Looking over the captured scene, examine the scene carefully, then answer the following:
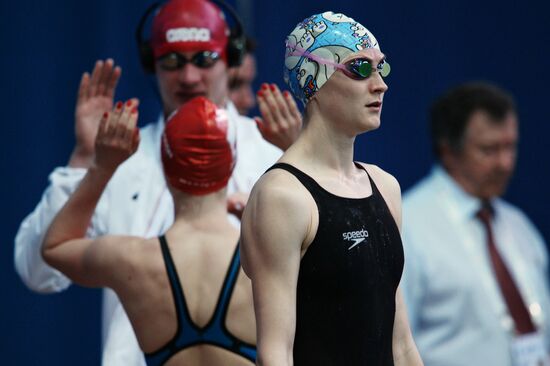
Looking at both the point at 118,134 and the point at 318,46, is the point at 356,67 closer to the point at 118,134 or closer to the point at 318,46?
the point at 318,46

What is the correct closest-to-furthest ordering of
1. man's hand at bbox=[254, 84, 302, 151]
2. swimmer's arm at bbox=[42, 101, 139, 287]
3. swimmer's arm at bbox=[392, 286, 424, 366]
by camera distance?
swimmer's arm at bbox=[392, 286, 424, 366] < swimmer's arm at bbox=[42, 101, 139, 287] < man's hand at bbox=[254, 84, 302, 151]

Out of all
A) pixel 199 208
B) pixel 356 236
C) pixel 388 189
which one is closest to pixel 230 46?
pixel 199 208

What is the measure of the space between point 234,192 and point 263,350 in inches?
53.0

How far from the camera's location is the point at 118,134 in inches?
132

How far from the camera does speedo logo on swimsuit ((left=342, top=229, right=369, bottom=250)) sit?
261cm

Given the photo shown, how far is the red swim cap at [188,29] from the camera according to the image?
401 centimetres

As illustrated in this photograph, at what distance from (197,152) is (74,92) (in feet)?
9.30

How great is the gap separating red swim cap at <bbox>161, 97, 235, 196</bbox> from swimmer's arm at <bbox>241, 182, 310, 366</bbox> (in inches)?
25.6

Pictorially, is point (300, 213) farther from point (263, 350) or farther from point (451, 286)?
point (451, 286)

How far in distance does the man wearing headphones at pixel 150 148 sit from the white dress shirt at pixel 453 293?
4.14 ft

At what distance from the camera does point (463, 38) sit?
6.88 metres

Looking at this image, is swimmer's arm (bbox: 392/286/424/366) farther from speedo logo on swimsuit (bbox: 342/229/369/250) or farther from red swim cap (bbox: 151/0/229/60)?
red swim cap (bbox: 151/0/229/60)

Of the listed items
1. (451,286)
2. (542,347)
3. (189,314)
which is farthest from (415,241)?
(189,314)

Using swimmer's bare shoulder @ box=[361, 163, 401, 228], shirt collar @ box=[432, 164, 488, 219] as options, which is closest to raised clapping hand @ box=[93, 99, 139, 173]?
swimmer's bare shoulder @ box=[361, 163, 401, 228]
